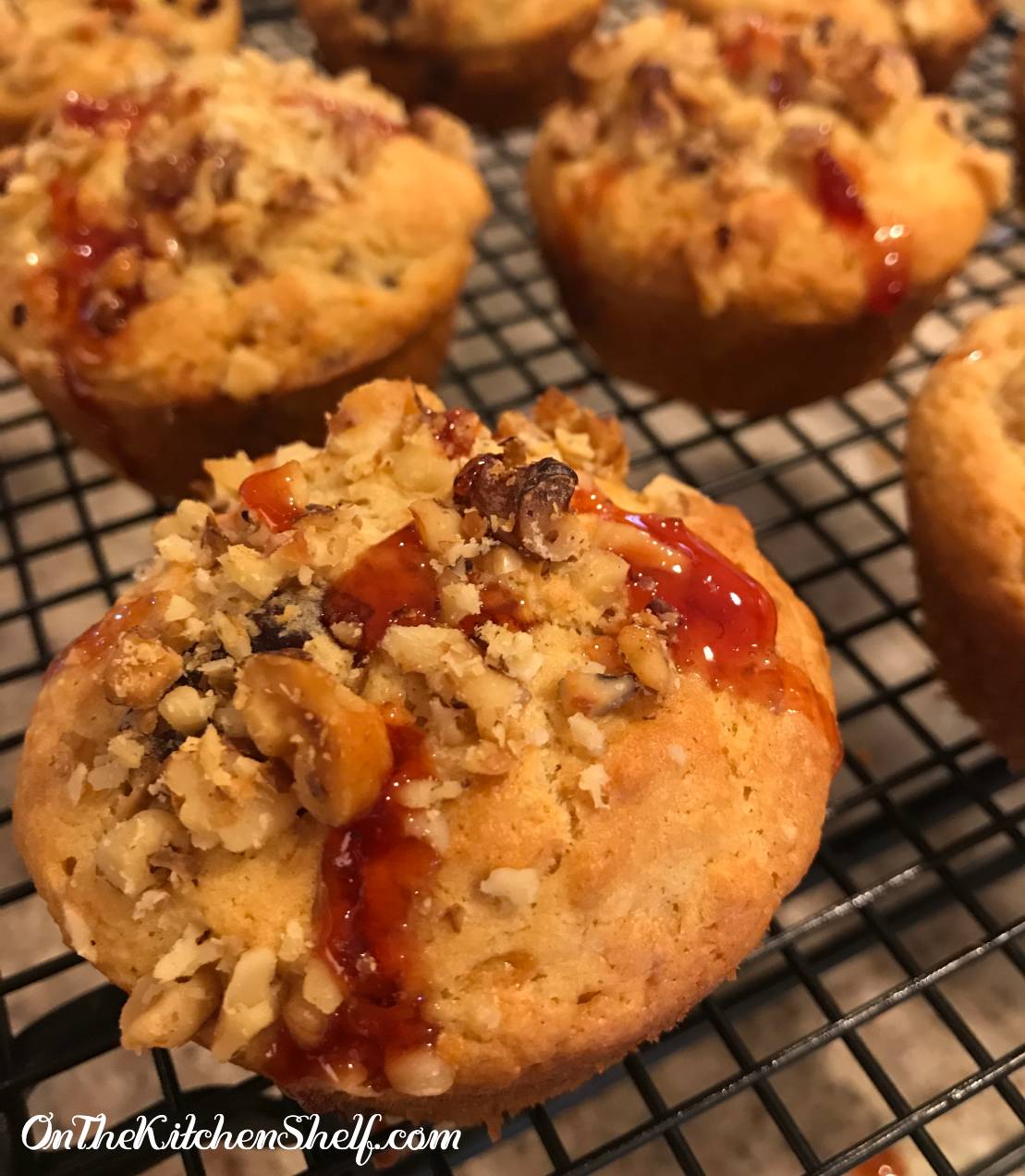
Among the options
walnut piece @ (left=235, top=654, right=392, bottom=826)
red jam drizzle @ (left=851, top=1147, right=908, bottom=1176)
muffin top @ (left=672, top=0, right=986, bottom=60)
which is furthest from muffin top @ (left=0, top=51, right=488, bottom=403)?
red jam drizzle @ (left=851, top=1147, right=908, bottom=1176)

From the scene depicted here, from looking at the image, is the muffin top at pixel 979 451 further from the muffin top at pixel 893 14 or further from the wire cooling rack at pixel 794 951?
the muffin top at pixel 893 14

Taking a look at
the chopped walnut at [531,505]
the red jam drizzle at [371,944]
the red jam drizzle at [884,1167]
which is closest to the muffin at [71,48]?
the chopped walnut at [531,505]

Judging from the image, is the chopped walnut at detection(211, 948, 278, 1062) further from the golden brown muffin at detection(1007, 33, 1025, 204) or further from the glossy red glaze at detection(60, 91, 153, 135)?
the golden brown muffin at detection(1007, 33, 1025, 204)

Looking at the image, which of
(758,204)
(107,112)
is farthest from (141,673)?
(758,204)

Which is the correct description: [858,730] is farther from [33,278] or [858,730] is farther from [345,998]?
[33,278]

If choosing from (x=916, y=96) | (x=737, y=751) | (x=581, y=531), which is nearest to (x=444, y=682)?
(x=581, y=531)

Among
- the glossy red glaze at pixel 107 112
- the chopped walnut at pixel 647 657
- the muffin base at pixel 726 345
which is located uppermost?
the glossy red glaze at pixel 107 112

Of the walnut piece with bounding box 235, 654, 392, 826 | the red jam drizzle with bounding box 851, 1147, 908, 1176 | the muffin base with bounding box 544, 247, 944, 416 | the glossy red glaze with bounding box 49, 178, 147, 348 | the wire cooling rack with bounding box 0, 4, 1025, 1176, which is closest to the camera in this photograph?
the walnut piece with bounding box 235, 654, 392, 826
